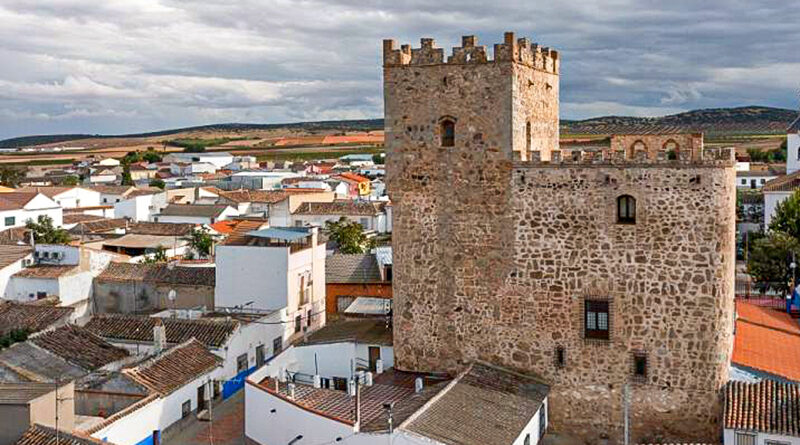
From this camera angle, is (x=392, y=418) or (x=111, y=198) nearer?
(x=392, y=418)

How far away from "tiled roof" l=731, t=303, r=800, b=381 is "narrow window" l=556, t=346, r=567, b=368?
4.51 metres

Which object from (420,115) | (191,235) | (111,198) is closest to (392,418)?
(420,115)

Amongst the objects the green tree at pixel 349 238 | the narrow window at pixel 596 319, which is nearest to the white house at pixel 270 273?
the narrow window at pixel 596 319

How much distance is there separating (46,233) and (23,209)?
1420 cm

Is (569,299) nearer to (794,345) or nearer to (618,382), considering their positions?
(618,382)

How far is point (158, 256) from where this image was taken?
50719 millimetres

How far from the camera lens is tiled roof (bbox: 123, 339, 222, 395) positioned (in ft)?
78.1

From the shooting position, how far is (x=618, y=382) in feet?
72.4

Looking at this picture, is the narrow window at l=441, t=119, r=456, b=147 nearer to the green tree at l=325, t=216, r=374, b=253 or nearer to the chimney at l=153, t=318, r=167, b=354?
the chimney at l=153, t=318, r=167, b=354

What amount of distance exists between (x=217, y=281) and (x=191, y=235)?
78.0ft

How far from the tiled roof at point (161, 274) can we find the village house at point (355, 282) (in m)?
5.60

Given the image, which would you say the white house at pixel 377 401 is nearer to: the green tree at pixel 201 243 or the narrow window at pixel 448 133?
the narrow window at pixel 448 133

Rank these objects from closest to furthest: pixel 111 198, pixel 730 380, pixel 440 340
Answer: pixel 730 380, pixel 440 340, pixel 111 198

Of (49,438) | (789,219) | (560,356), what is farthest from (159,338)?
(789,219)
